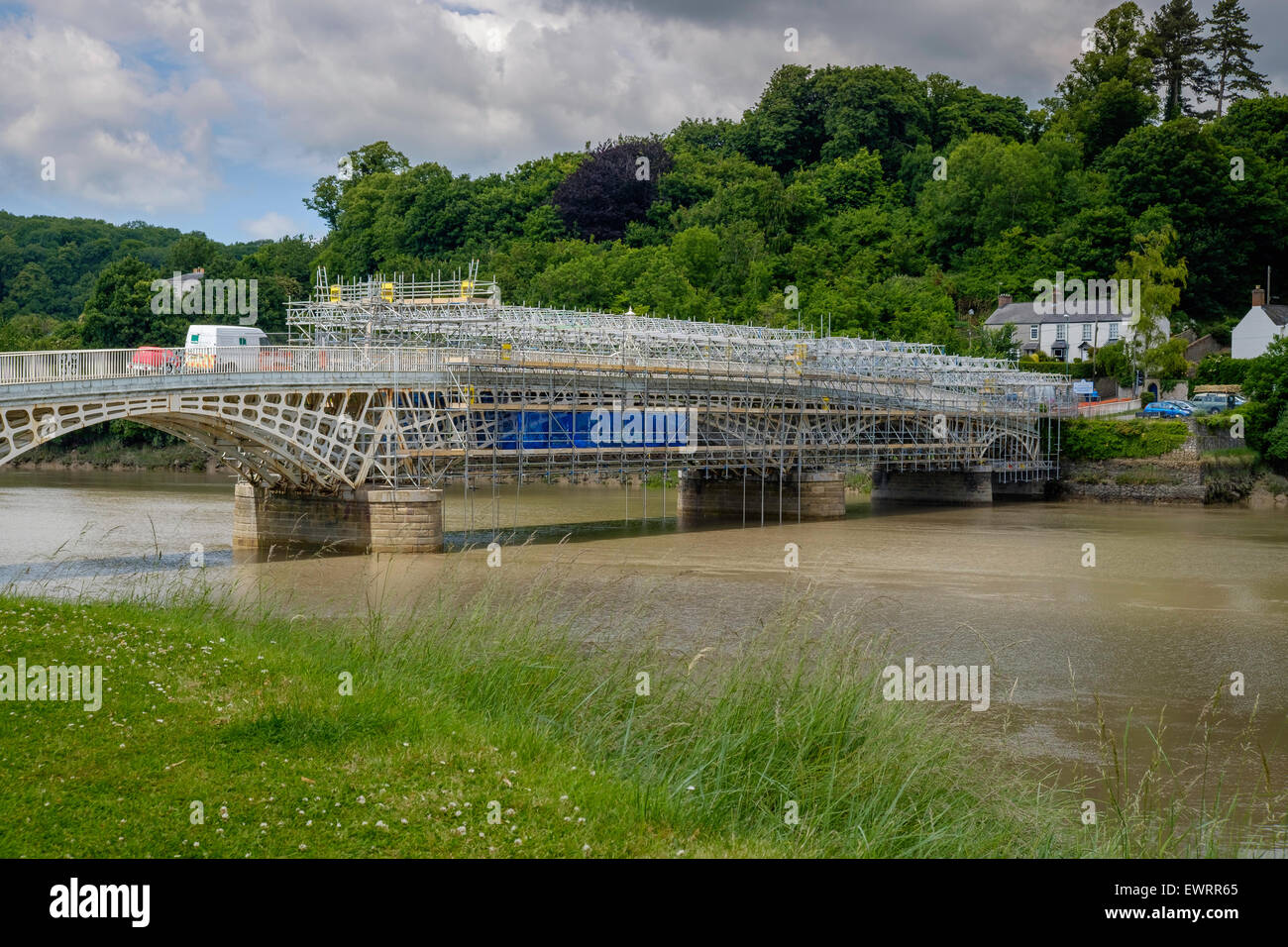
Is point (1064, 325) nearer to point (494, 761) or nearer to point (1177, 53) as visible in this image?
point (1177, 53)

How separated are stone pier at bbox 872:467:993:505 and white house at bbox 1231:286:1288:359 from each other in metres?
27.3

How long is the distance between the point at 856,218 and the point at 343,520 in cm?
7048

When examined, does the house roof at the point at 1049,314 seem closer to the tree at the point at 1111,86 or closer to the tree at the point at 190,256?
the tree at the point at 1111,86

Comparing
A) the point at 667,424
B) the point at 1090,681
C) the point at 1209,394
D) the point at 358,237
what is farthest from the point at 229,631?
the point at 358,237

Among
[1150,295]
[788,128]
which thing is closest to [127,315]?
[788,128]

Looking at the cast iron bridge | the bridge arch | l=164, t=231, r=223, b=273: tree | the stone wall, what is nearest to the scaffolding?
the cast iron bridge

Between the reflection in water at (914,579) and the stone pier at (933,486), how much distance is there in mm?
5802

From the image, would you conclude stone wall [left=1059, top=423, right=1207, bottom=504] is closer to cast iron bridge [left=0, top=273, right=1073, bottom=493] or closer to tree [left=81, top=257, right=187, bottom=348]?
cast iron bridge [left=0, top=273, right=1073, bottom=493]

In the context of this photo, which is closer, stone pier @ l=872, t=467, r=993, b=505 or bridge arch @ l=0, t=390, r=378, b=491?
bridge arch @ l=0, t=390, r=378, b=491

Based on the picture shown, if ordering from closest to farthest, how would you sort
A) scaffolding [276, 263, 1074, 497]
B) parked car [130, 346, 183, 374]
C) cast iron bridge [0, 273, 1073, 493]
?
cast iron bridge [0, 273, 1073, 493] < parked car [130, 346, 183, 374] < scaffolding [276, 263, 1074, 497]

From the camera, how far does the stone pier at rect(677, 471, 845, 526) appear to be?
5469 cm

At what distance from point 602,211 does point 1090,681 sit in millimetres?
90061
